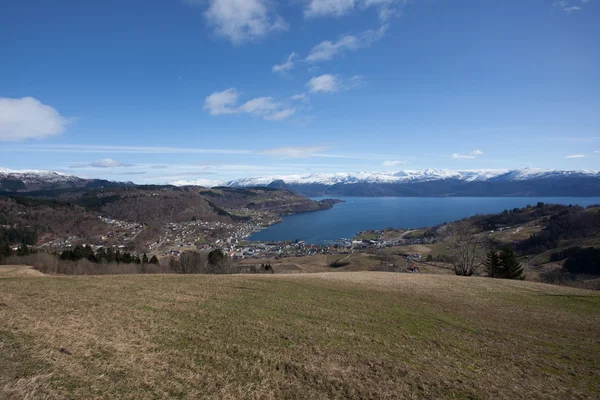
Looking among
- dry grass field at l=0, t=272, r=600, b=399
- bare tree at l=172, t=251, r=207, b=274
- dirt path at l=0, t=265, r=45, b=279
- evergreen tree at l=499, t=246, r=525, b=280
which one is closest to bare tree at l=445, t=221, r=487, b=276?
evergreen tree at l=499, t=246, r=525, b=280

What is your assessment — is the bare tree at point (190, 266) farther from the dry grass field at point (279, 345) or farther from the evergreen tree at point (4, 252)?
the dry grass field at point (279, 345)

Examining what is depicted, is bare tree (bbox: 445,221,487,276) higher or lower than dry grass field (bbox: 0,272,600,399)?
lower

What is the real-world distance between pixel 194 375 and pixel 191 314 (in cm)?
638

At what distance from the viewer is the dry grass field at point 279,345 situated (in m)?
7.95

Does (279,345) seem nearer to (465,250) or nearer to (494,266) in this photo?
(465,250)

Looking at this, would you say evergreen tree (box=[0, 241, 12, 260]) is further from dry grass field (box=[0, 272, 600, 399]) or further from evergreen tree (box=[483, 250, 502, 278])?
evergreen tree (box=[483, 250, 502, 278])

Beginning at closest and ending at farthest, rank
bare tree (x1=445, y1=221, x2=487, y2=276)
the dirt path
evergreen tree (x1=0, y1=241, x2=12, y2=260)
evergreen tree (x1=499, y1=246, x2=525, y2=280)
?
the dirt path, evergreen tree (x1=499, y1=246, x2=525, y2=280), bare tree (x1=445, y1=221, x2=487, y2=276), evergreen tree (x1=0, y1=241, x2=12, y2=260)

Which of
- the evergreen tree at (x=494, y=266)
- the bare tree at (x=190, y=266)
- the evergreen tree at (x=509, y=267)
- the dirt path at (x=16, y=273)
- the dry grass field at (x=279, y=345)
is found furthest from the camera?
the bare tree at (x=190, y=266)

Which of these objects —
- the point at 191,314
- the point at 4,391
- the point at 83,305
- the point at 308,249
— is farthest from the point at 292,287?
the point at 308,249

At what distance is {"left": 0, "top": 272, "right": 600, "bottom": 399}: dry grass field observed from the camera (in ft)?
26.1

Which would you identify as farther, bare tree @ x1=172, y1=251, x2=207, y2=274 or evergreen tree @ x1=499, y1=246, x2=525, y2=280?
bare tree @ x1=172, y1=251, x2=207, y2=274

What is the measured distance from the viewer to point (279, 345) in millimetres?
11117

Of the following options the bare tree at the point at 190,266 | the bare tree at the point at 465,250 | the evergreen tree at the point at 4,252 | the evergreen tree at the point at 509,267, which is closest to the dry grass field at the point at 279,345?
the bare tree at the point at 465,250

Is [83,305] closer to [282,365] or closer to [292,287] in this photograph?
[282,365]
